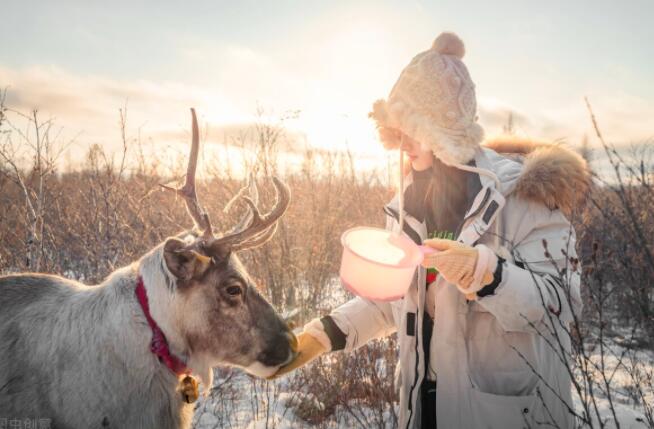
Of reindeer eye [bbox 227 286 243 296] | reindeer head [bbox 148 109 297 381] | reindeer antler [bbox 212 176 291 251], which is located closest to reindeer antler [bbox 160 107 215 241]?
reindeer head [bbox 148 109 297 381]

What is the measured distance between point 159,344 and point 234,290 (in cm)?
44

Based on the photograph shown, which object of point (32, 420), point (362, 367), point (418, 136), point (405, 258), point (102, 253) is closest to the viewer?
point (32, 420)

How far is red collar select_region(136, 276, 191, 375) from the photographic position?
6.65 ft

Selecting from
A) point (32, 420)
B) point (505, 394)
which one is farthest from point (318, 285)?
point (32, 420)

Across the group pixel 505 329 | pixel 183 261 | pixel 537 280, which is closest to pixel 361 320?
pixel 505 329

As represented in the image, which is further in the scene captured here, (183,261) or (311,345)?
(311,345)

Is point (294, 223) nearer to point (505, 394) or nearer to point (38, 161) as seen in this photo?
point (38, 161)

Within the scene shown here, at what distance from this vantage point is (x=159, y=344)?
2.03 meters

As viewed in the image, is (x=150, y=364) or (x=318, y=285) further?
(x=318, y=285)

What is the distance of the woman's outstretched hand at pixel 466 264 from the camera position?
1.94 meters

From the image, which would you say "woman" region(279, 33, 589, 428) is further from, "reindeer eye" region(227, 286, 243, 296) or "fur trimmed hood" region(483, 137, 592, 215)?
"reindeer eye" region(227, 286, 243, 296)

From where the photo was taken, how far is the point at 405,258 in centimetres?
211

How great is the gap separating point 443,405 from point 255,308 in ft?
3.82

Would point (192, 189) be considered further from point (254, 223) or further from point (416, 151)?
point (416, 151)
